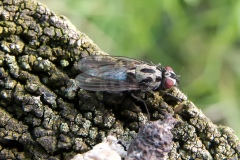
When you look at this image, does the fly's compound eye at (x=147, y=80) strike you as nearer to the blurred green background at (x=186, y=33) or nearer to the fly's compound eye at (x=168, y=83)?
the fly's compound eye at (x=168, y=83)

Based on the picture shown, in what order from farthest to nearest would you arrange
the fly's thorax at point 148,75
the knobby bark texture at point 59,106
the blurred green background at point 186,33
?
the blurred green background at point 186,33, the fly's thorax at point 148,75, the knobby bark texture at point 59,106

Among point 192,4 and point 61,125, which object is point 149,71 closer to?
point 61,125

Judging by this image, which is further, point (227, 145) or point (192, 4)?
point (192, 4)

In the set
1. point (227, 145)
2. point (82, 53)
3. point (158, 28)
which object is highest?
point (158, 28)

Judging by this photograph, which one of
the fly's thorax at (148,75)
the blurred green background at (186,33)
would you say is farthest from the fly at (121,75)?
the blurred green background at (186,33)

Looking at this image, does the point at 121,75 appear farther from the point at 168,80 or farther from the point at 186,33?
the point at 186,33

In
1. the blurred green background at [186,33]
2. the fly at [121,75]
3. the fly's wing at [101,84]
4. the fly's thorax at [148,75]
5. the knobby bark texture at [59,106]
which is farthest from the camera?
the blurred green background at [186,33]

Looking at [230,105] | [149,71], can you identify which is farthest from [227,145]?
[230,105]

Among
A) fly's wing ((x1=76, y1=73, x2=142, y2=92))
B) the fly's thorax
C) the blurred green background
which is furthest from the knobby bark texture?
the blurred green background
